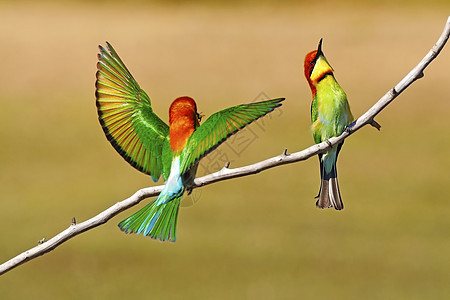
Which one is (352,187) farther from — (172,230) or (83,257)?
(172,230)

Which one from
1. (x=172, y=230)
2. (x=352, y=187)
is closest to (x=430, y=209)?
(x=352, y=187)

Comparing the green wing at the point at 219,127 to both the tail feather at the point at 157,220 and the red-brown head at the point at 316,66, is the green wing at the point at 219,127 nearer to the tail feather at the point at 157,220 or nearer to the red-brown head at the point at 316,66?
the tail feather at the point at 157,220

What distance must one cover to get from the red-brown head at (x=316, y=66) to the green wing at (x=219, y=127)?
10.0 inches

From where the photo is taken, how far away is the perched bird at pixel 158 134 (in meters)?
0.82

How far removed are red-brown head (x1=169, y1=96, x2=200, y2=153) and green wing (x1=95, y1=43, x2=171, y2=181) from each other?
24 millimetres

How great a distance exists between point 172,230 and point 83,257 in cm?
793

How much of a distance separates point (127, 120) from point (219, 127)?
16 cm

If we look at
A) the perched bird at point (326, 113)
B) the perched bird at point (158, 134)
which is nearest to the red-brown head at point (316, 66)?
the perched bird at point (326, 113)

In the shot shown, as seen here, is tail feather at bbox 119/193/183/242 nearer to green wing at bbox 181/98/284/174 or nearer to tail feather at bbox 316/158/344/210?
green wing at bbox 181/98/284/174

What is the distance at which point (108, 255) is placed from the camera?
8.65 metres

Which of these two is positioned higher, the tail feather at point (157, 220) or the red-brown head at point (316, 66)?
the red-brown head at point (316, 66)

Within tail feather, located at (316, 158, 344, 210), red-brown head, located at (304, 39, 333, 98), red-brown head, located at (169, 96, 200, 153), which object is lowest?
tail feather, located at (316, 158, 344, 210)

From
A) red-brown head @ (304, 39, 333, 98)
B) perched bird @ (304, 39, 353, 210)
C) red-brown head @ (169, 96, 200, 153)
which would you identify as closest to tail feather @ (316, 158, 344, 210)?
perched bird @ (304, 39, 353, 210)

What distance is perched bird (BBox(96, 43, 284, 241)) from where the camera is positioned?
2.69ft
